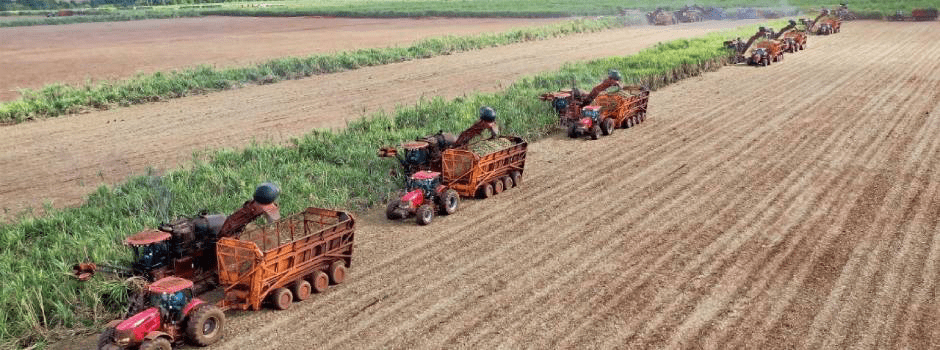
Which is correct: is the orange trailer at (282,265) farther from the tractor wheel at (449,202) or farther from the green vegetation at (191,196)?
the tractor wheel at (449,202)

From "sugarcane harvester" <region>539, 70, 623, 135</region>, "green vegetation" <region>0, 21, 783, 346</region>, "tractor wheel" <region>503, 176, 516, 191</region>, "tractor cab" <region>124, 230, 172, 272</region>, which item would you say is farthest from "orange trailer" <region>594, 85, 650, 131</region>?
"tractor cab" <region>124, 230, 172, 272</region>

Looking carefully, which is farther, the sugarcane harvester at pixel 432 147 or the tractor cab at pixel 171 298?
the sugarcane harvester at pixel 432 147

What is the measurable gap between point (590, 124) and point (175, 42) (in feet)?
158

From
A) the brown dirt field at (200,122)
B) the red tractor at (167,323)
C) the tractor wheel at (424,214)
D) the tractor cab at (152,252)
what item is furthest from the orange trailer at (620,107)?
the red tractor at (167,323)

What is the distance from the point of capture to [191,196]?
14156mm

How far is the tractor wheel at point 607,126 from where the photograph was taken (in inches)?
811

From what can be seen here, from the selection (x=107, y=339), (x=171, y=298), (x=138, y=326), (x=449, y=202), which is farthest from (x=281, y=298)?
(x=449, y=202)

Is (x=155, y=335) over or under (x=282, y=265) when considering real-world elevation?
under

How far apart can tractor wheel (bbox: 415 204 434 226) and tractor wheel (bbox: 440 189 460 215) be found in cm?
33

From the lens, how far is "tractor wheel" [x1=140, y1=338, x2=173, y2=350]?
8.14 metres

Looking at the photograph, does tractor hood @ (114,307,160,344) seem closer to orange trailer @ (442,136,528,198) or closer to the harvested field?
the harvested field

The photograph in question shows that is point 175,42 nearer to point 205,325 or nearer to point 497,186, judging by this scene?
point 497,186

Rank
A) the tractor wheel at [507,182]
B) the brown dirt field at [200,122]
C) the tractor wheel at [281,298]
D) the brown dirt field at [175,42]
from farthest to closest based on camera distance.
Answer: the brown dirt field at [175,42]
the brown dirt field at [200,122]
the tractor wheel at [507,182]
the tractor wheel at [281,298]

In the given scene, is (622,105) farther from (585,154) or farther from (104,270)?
(104,270)
